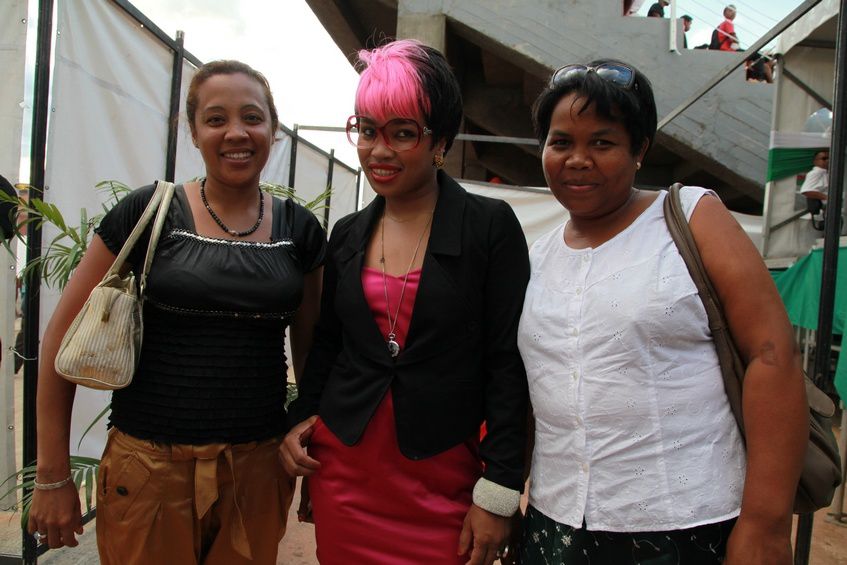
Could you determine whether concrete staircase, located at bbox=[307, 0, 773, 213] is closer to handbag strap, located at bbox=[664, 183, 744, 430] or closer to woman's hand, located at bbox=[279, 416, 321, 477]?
woman's hand, located at bbox=[279, 416, 321, 477]

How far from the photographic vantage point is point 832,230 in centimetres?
212

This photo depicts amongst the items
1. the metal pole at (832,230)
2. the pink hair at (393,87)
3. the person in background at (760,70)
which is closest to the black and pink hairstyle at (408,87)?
the pink hair at (393,87)

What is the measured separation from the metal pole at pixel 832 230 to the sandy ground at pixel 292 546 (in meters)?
1.89

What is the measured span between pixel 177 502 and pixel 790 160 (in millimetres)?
6671

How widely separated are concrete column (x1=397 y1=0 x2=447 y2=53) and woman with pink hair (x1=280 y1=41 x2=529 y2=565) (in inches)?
256

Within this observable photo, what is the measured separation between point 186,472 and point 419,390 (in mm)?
697

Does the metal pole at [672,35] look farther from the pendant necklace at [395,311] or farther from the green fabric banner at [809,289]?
the pendant necklace at [395,311]

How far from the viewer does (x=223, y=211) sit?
176 centimetres

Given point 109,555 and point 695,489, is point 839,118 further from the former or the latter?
point 109,555

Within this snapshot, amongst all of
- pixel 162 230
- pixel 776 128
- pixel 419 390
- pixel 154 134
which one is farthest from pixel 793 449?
pixel 776 128

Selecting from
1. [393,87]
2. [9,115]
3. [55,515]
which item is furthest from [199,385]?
[9,115]

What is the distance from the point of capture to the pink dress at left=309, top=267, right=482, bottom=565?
1.48 meters

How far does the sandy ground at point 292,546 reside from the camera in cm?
302

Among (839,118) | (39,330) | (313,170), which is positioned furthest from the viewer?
(313,170)
